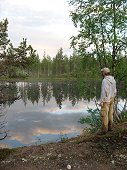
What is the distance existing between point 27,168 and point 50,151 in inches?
58.6

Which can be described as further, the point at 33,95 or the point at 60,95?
the point at 33,95

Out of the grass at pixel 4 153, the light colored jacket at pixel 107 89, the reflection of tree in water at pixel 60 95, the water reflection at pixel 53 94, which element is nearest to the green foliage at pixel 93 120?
the water reflection at pixel 53 94

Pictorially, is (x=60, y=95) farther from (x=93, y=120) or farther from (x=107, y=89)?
(x=107, y=89)

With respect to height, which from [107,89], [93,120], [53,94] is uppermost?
[107,89]

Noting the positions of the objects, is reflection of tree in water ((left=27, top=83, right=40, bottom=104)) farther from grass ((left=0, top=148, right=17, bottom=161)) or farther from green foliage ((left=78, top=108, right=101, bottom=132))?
grass ((left=0, top=148, right=17, bottom=161))

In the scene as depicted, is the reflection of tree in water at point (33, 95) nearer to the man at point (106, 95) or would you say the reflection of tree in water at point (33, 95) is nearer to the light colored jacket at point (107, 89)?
the man at point (106, 95)

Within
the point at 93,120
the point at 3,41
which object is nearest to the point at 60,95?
the point at 93,120

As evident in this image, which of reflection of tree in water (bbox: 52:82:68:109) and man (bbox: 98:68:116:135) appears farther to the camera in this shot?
reflection of tree in water (bbox: 52:82:68:109)

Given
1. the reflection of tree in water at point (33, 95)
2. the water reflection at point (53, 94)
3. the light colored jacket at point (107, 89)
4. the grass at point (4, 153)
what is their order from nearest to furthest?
the grass at point (4, 153), the light colored jacket at point (107, 89), the water reflection at point (53, 94), the reflection of tree in water at point (33, 95)

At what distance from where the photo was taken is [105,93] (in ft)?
43.8

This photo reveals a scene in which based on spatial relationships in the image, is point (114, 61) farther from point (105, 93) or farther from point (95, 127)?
point (105, 93)

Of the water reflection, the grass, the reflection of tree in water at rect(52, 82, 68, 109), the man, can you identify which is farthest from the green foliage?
the reflection of tree in water at rect(52, 82, 68, 109)

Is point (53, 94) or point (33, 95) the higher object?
point (53, 94)

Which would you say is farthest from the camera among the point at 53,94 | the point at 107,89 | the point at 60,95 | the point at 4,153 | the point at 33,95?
the point at 53,94
